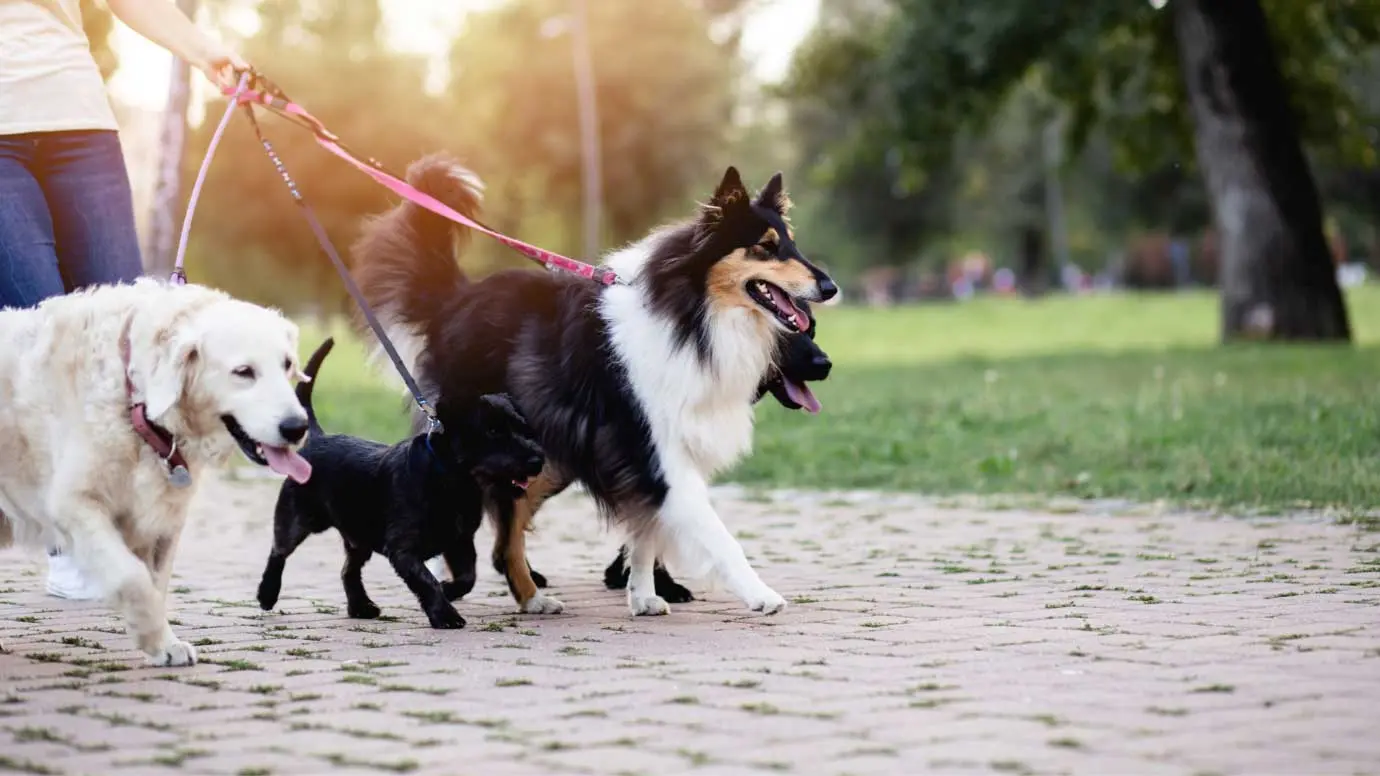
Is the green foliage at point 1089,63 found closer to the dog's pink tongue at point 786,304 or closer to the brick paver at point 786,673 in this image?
the brick paver at point 786,673

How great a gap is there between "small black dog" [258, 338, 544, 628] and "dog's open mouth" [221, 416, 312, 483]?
903 millimetres

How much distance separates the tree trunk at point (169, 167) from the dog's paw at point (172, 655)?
1257 cm

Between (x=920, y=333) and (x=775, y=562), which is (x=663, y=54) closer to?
(x=920, y=333)

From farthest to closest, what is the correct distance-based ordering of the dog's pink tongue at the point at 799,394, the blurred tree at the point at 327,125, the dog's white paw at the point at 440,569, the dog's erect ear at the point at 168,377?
the blurred tree at the point at 327,125 < the dog's white paw at the point at 440,569 < the dog's pink tongue at the point at 799,394 < the dog's erect ear at the point at 168,377

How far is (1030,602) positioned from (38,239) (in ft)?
13.0

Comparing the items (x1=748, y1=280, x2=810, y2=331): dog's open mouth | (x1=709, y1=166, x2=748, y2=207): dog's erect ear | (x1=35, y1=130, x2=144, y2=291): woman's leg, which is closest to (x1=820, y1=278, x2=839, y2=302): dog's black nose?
(x1=748, y1=280, x2=810, y2=331): dog's open mouth

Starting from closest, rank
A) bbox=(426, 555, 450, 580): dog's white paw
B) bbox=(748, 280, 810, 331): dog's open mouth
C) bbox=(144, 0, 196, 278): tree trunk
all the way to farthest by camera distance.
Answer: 1. bbox=(748, 280, 810, 331): dog's open mouth
2. bbox=(426, 555, 450, 580): dog's white paw
3. bbox=(144, 0, 196, 278): tree trunk

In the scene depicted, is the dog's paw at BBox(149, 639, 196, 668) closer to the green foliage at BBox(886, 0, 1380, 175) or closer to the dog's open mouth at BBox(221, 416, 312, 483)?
the dog's open mouth at BBox(221, 416, 312, 483)

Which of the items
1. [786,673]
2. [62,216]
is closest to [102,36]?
[62,216]

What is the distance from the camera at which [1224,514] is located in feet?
31.9

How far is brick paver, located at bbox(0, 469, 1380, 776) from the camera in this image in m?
4.34

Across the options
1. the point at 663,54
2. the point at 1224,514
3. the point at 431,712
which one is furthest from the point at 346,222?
the point at 431,712

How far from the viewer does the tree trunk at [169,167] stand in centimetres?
1777

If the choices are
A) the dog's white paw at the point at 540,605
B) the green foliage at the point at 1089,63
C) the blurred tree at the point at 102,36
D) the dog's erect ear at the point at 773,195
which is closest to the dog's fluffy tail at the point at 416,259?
the dog's white paw at the point at 540,605
